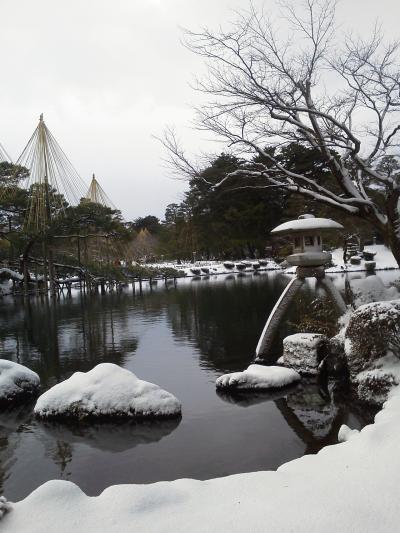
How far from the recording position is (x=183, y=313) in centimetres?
1930

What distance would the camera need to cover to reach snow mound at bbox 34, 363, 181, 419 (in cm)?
681

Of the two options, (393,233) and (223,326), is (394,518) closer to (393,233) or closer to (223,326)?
(393,233)

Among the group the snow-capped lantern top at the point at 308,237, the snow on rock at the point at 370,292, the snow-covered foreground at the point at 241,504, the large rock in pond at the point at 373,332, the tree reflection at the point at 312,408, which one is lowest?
the tree reflection at the point at 312,408

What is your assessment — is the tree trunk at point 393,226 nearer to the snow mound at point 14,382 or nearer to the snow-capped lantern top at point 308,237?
the snow-capped lantern top at point 308,237

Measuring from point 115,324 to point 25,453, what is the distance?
11.4m

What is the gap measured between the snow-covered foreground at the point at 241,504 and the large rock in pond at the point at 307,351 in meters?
4.75

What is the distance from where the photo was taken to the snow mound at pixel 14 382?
7.93 metres

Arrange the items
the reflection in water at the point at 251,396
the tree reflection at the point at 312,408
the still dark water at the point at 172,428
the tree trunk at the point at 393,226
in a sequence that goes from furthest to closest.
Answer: the tree trunk at the point at 393,226, the reflection in water at the point at 251,396, the tree reflection at the point at 312,408, the still dark water at the point at 172,428

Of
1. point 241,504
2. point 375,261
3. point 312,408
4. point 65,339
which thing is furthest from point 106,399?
point 375,261

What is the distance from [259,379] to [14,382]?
15.0 ft

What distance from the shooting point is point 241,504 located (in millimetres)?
3127

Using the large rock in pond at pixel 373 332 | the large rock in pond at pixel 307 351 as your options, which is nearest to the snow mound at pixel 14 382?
the large rock in pond at pixel 307 351

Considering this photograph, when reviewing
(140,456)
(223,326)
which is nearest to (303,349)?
(140,456)

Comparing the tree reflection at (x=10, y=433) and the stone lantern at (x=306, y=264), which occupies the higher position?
the stone lantern at (x=306, y=264)
